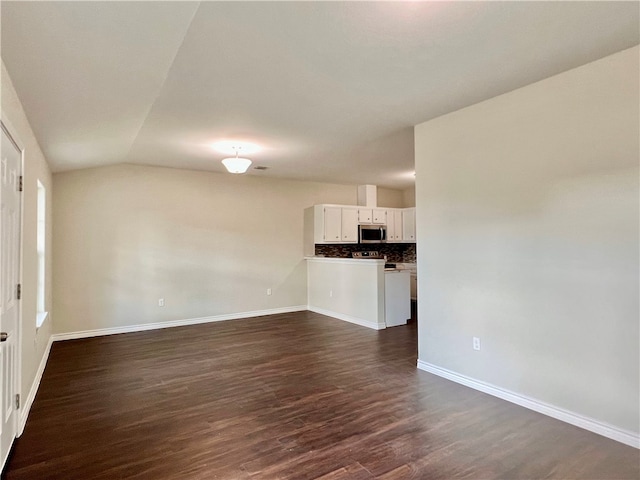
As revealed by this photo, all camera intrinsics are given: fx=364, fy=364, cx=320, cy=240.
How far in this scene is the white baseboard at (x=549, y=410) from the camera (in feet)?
7.91

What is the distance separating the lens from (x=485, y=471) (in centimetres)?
210

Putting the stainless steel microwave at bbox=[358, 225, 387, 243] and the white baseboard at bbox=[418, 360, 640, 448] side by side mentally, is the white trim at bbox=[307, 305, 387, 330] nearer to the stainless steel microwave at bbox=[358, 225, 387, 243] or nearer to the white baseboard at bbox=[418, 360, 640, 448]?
the stainless steel microwave at bbox=[358, 225, 387, 243]

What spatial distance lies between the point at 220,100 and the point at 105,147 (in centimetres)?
218

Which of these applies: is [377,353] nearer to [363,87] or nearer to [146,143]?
[363,87]

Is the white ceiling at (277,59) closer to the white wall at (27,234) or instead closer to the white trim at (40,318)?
the white wall at (27,234)

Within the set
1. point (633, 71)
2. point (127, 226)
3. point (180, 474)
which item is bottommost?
point (180, 474)

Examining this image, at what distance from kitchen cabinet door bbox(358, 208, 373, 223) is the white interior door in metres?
5.59

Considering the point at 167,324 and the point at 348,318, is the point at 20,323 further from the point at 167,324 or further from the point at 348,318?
the point at 348,318

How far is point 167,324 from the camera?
234 inches

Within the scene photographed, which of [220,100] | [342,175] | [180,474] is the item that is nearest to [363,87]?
[220,100]

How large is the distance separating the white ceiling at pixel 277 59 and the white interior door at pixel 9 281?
0.53 metres

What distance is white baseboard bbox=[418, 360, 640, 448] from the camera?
7.91 ft

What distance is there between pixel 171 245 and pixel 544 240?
5.31 metres

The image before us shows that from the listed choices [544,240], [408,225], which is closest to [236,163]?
[544,240]
